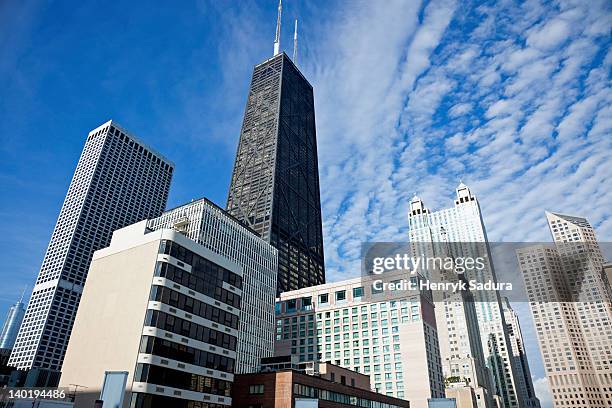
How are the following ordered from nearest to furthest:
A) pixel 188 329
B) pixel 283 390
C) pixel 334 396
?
pixel 188 329 → pixel 283 390 → pixel 334 396

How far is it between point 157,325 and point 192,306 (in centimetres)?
735

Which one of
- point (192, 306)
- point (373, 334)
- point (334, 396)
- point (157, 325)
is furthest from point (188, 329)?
point (373, 334)

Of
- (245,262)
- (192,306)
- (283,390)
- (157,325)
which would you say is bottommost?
(283,390)

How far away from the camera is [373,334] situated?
128875 millimetres

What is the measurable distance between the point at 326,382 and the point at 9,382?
265 feet

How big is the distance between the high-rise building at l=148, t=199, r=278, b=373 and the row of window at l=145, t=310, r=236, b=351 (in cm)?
7090

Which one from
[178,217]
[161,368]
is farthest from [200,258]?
[178,217]

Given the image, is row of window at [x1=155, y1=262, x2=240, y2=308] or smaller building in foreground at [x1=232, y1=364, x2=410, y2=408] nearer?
row of window at [x1=155, y1=262, x2=240, y2=308]

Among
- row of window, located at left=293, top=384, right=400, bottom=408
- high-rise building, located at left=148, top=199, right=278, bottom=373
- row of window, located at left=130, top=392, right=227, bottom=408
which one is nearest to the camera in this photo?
row of window, located at left=130, top=392, right=227, bottom=408

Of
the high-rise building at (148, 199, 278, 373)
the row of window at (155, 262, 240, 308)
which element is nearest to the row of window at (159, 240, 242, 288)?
the row of window at (155, 262, 240, 308)

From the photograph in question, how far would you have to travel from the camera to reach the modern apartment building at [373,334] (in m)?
119

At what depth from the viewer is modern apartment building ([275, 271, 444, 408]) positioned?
119 m

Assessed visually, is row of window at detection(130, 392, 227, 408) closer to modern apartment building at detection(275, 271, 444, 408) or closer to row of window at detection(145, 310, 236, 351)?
row of window at detection(145, 310, 236, 351)

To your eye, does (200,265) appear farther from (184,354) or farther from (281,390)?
(281,390)
